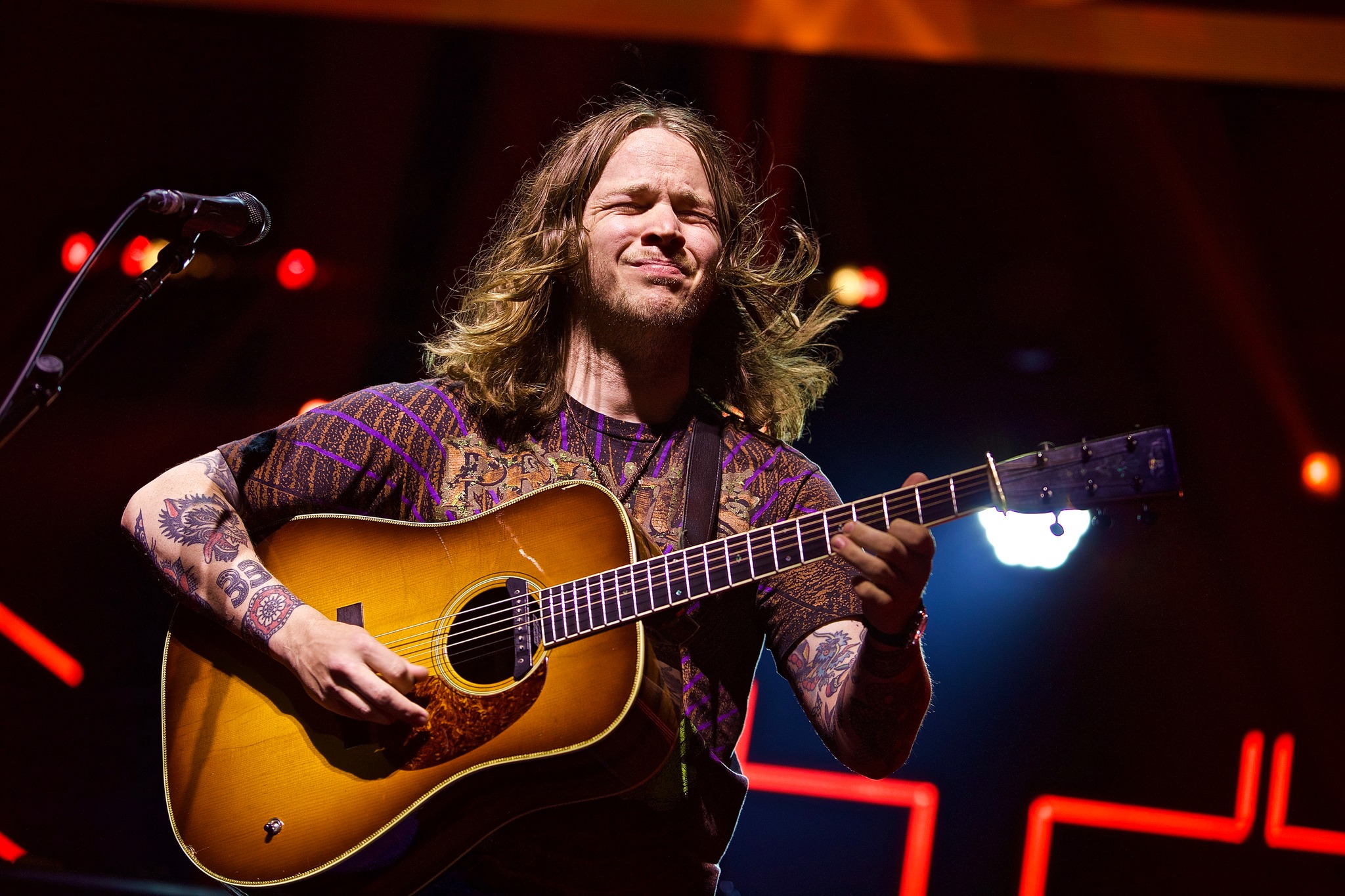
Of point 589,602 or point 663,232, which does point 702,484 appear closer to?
point 589,602

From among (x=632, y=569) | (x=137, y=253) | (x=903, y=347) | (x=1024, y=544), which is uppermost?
(x=903, y=347)

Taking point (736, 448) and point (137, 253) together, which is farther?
point (137, 253)

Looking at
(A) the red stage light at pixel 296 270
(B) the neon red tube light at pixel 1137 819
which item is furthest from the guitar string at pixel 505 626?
(B) the neon red tube light at pixel 1137 819

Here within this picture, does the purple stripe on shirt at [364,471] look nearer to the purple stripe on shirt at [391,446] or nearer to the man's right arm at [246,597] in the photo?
the purple stripe on shirt at [391,446]

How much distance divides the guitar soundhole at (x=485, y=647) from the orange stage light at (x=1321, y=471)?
4614 mm

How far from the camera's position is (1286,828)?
15.9ft

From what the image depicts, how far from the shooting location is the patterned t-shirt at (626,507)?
211 centimetres

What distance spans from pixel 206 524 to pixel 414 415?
603mm

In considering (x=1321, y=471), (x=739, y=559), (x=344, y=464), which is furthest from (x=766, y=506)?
(x=1321, y=471)

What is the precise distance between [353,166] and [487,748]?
12.3 ft

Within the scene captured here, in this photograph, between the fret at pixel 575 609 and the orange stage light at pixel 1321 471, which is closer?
the fret at pixel 575 609

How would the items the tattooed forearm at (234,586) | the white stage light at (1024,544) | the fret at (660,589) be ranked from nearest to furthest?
the fret at (660,589), the tattooed forearm at (234,586), the white stage light at (1024,544)

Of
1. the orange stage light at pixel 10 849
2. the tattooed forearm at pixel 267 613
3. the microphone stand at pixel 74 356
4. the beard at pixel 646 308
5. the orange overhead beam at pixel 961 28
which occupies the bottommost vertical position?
the orange stage light at pixel 10 849

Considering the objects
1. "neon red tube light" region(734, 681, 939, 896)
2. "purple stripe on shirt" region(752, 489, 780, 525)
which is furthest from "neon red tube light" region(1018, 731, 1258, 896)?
"purple stripe on shirt" region(752, 489, 780, 525)
